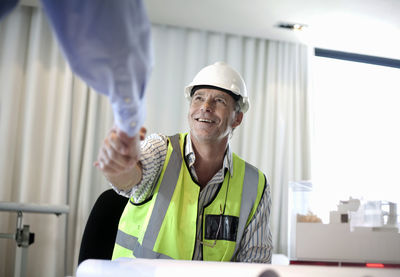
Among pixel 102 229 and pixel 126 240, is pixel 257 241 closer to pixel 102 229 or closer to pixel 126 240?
pixel 126 240

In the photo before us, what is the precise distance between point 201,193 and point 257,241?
324 mm

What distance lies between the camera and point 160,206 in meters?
1.70

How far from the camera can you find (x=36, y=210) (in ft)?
9.63

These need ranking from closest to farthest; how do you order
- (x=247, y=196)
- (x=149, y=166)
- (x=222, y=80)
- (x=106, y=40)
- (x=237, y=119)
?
(x=106, y=40), (x=149, y=166), (x=247, y=196), (x=222, y=80), (x=237, y=119)

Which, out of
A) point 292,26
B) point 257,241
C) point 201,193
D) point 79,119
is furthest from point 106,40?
point 292,26

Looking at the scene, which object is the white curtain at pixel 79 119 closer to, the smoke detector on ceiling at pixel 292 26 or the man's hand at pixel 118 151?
the smoke detector on ceiling at pixel 292 26

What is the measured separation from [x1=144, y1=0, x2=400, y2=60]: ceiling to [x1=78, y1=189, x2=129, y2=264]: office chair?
7.15 feet

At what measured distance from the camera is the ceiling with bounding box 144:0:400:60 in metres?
3.43

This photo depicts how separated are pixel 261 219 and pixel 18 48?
9.46 ft

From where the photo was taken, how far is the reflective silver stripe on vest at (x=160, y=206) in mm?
1659

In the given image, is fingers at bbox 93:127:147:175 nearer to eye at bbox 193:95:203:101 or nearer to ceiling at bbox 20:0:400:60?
eye at bbox 193:95:203:101

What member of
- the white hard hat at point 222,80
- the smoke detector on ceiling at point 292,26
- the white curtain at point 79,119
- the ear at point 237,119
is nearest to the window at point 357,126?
the white curtain at point 79,119

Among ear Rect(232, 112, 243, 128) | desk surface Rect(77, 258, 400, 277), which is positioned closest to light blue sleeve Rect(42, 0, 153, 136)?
desk surface Rect(77, 258, 400, 277)

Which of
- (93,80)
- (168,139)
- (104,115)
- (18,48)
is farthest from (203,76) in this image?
(18,48)
